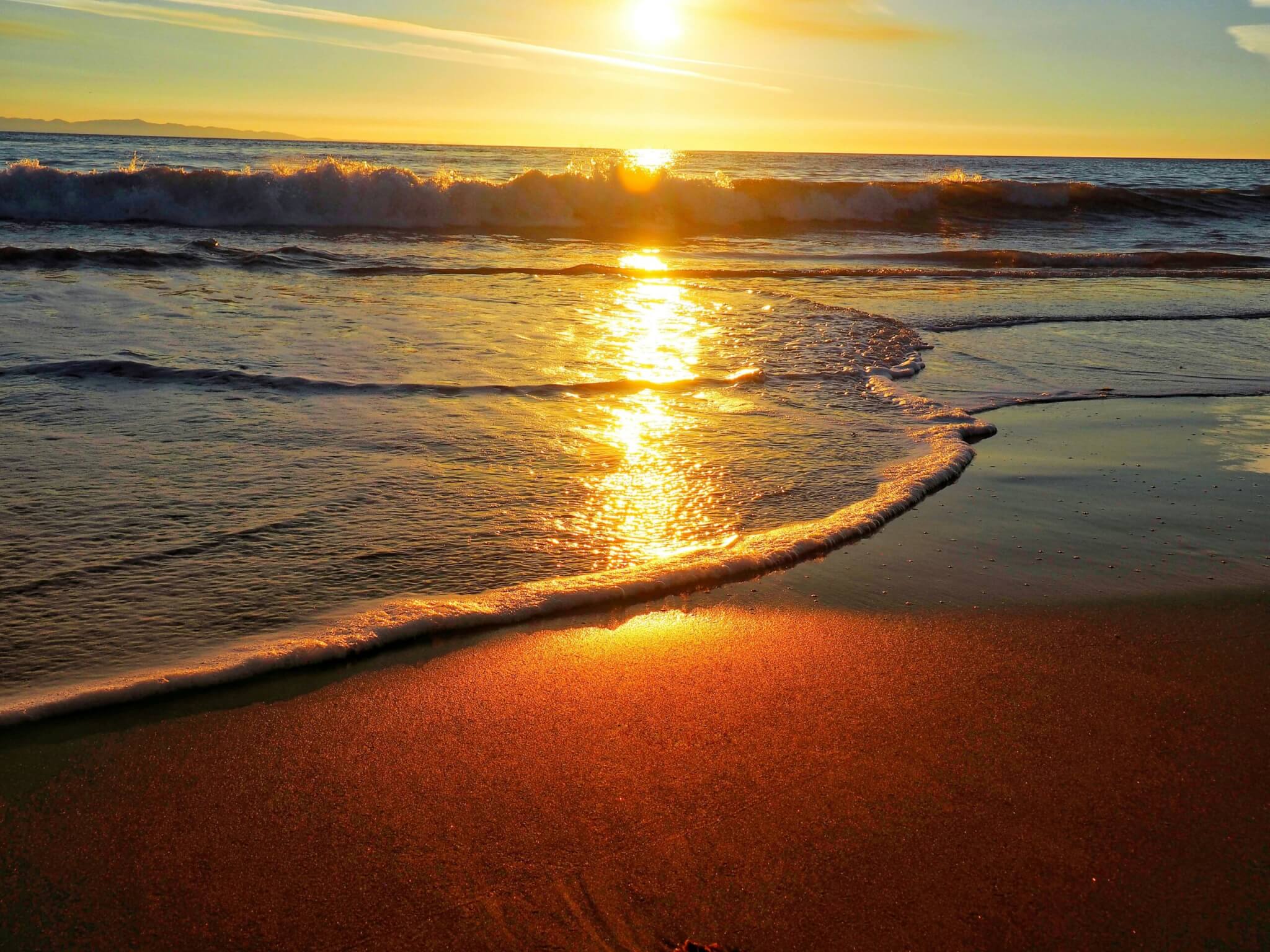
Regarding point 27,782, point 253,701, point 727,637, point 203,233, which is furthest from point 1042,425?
point 203,233

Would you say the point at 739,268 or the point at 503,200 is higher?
the point at 503,200

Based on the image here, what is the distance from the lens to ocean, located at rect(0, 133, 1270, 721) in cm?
311

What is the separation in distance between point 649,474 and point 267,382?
2620 mm

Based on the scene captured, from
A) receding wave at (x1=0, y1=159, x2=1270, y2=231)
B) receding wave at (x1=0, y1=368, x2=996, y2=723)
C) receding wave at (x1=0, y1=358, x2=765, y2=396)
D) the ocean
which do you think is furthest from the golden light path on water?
receding wave at (x1=0, y1=159, x2=1270, y2=231)

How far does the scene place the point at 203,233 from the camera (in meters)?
16.4

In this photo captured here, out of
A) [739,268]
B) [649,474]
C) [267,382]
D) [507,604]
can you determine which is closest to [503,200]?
[739,268]

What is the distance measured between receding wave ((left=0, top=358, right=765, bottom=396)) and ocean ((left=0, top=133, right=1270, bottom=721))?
0.03 m

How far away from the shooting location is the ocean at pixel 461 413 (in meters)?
3.11

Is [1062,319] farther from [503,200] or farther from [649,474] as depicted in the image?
[503,200]

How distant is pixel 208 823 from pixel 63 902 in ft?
0.97

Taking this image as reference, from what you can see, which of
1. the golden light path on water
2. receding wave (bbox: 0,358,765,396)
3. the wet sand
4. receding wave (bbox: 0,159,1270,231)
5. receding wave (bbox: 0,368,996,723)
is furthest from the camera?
receding wave (bbox: 0,159,1270,231)

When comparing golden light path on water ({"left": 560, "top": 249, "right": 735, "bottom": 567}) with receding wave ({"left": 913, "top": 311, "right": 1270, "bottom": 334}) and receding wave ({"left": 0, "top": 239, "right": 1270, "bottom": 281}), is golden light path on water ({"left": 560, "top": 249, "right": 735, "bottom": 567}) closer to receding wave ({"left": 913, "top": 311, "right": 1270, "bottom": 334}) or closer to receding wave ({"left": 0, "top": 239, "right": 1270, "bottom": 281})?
receding wave ({"left": 913, "top": 311, "right": 1270, "bottom": 334})

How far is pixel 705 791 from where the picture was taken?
222cm

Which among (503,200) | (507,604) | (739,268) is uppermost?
(503,200)
